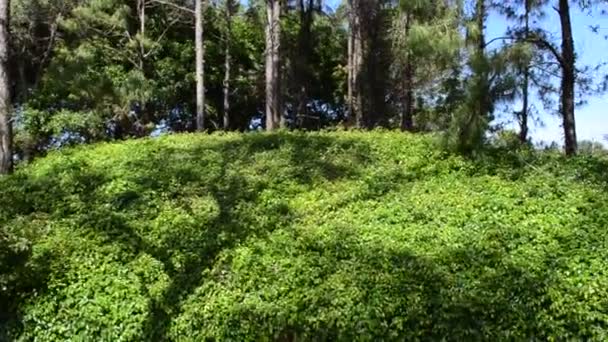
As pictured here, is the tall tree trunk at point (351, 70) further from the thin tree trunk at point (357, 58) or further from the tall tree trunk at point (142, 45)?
the tall tree trunk at point (142, 45)

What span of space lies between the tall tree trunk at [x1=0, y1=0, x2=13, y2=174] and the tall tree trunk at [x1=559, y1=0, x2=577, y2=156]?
831cm

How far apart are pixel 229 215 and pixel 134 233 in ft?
3.30

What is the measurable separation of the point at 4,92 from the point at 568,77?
8.43 meters

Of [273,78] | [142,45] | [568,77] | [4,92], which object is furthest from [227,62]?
[568,77]

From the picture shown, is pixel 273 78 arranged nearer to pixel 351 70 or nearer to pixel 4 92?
pixel 351 70

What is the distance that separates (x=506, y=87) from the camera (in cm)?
852

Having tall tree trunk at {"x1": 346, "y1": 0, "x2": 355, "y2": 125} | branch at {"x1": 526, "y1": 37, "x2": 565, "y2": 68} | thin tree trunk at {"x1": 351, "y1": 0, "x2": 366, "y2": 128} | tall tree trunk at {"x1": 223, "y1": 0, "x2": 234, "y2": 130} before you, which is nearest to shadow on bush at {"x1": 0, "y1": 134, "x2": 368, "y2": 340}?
branch at {"x1": 526, "y1": 37, "x2": 565, "y2": 68}

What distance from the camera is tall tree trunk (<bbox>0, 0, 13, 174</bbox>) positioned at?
31.4 ft

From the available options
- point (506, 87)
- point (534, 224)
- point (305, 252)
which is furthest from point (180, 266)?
point (506, 87)

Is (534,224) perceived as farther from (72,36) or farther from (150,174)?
(72,36)

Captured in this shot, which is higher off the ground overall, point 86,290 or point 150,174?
point 150,174

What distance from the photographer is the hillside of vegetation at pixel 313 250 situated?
585 cm

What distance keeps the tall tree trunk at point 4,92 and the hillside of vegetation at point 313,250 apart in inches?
42.7

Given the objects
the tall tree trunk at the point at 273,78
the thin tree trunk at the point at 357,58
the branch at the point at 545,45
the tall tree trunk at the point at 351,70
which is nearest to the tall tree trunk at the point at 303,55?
the tall tree trunk at the point at 351,70
